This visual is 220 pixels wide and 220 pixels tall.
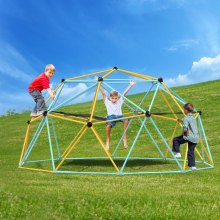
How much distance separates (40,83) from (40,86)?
110 mm

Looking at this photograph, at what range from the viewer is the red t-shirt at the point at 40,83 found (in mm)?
12289

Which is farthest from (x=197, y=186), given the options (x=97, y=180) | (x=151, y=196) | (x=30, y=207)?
(x=30, y=207)

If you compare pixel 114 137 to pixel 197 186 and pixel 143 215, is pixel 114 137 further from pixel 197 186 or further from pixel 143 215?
pixel 143 215

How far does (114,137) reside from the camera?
2352 centimetres

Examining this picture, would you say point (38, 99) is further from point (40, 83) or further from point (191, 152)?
point (191, 152)

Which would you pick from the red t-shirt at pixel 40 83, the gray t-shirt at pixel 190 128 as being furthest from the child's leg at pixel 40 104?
the gray t-shirt at pixel 190 128

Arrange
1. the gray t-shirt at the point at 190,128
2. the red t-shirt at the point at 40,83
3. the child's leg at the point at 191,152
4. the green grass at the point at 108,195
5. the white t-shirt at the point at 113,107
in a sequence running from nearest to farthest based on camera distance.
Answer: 1. the green grass at the point at 108,195
2. the gray t-shirt at the point at 190,128
3. the child's leg at the point at 191,152
4. the red t-shirt at the point at 40,83
5. the white t-shirt at the point at 113,107

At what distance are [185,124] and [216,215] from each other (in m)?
4.84

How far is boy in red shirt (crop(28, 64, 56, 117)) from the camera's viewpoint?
12328 millimetres

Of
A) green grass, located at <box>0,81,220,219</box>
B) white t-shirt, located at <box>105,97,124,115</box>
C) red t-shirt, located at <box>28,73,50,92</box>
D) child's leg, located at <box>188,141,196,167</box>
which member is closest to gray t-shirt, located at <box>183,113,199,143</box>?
child's leg, located at <box>188,141,196,167</box>

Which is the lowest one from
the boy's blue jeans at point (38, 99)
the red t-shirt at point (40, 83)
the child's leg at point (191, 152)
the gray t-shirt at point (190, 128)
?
the child's leg at point (191, 152)

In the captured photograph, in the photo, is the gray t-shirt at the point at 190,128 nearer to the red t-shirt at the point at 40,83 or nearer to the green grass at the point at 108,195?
the green grass at the point at 108,195

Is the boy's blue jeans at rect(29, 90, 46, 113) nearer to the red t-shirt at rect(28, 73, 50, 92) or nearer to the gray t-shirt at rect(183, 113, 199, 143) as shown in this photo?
the red t-shirt at rect(28, 73, 50, 92)

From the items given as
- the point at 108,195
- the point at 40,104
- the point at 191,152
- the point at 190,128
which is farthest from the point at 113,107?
the point at 108,195
